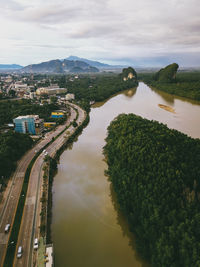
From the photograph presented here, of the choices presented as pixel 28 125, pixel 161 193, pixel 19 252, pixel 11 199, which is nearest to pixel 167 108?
pixel 28 125

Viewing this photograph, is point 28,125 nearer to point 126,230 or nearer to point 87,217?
point 87,217

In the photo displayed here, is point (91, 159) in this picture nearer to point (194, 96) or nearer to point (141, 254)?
point (141, 254)

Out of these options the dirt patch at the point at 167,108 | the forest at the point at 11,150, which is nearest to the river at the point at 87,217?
the forest at the point at 11,150

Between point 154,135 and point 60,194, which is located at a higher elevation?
point 154,135

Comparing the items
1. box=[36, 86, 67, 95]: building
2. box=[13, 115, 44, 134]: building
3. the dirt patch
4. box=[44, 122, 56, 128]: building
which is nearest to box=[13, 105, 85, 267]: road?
box=[13, 115, 44, 134]: building

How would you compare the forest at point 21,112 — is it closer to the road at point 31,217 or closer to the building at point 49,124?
the building at point 49,124

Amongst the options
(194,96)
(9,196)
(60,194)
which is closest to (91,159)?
(60,194)

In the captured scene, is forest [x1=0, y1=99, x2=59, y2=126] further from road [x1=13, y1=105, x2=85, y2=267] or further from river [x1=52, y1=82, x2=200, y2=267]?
road [x1=13, y1=105, x2=85, y2=267]
